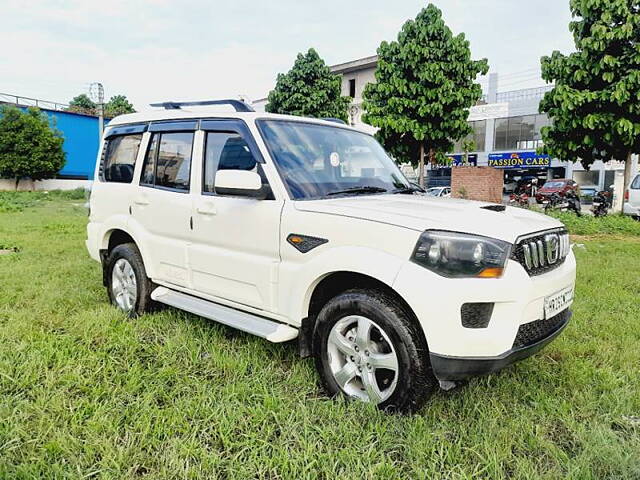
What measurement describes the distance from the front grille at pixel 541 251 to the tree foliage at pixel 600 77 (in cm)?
958

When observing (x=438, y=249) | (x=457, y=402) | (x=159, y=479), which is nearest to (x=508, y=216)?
(x=438, y=249)

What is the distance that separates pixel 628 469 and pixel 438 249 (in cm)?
129

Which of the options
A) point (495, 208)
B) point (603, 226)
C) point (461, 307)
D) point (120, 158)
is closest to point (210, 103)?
point (120, 158)

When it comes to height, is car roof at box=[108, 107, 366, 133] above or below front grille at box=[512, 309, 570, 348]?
above

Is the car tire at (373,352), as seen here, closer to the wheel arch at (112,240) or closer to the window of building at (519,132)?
the wheel arch at (112,240)

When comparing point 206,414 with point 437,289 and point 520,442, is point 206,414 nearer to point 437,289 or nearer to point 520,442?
point 437,289

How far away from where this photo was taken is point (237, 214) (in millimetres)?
3262

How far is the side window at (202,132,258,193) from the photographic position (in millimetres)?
3377

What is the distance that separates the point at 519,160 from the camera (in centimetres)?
3712

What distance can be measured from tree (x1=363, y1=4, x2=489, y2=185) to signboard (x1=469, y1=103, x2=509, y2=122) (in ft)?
84.7

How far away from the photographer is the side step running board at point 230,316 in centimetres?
301

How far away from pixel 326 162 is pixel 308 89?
55.3 ft

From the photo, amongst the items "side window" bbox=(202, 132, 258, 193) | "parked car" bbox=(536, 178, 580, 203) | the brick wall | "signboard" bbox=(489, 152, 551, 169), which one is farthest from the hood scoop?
"signboard" bbox=(489, 152, 551, 169)

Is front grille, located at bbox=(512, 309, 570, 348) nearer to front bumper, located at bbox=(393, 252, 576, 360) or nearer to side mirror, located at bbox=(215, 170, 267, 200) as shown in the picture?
front bumper, located at bbox=(393, 252, 576, 360)
